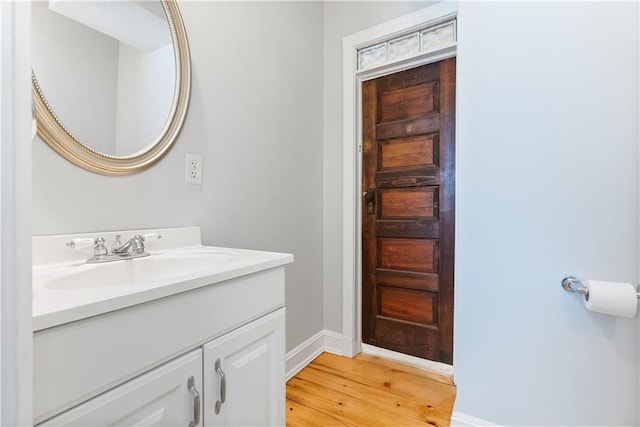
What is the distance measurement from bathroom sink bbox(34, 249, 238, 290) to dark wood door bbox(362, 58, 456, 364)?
1.17 metres

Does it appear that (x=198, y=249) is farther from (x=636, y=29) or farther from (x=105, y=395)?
(x=636, y=29)

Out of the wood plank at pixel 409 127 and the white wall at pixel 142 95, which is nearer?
the white wall at pixel 142 95

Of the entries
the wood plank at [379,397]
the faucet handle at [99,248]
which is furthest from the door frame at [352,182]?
the faucet handle at [99,248]

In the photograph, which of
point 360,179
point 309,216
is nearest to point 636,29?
point 360,179

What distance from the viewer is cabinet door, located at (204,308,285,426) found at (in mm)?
752

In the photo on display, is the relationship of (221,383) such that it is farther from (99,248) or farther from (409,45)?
(409,45)

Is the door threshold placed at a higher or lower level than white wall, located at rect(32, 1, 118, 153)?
lower

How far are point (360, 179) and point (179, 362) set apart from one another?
1.59 meters

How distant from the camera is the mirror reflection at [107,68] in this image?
897 mm

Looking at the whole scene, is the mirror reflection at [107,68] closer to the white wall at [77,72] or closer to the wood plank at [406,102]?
the white wall at [77,72]

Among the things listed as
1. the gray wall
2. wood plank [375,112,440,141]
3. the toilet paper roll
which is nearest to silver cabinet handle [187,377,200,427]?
the gray wall

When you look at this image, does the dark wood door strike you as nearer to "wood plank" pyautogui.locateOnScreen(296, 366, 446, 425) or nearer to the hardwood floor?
the hardwood floor

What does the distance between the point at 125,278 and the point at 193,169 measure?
0.53m

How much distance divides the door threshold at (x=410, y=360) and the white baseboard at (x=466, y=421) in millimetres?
527
